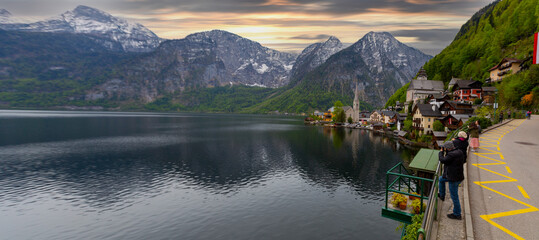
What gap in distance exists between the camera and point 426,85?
6314 inches

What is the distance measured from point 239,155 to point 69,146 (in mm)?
68032

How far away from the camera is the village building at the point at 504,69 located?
108 metres

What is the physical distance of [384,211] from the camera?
22.7 m

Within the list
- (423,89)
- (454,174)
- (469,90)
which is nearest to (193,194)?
(454,174)

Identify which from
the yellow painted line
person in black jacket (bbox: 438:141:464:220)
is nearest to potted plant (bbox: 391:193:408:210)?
the yellow painted line

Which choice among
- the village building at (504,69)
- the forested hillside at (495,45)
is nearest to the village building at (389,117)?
the forested hillside at (495,45)

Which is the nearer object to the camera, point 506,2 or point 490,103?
point 490,103

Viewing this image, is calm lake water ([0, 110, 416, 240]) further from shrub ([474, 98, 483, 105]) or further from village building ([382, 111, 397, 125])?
village building ([382, 111, 397, 125])

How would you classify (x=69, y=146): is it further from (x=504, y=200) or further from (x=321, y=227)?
(x=504, y=200)

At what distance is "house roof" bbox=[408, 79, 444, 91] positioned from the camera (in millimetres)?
159500

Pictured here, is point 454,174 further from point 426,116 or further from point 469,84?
point 469,84

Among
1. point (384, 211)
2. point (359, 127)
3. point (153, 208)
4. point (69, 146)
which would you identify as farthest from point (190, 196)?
point (359, 127)

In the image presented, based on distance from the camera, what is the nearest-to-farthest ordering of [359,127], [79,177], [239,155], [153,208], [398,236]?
[398,236] < [153,208] < [79,177] < [239,155] < [359,127]

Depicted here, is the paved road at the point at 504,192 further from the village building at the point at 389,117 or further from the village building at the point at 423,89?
the village building at the point at 423,89
